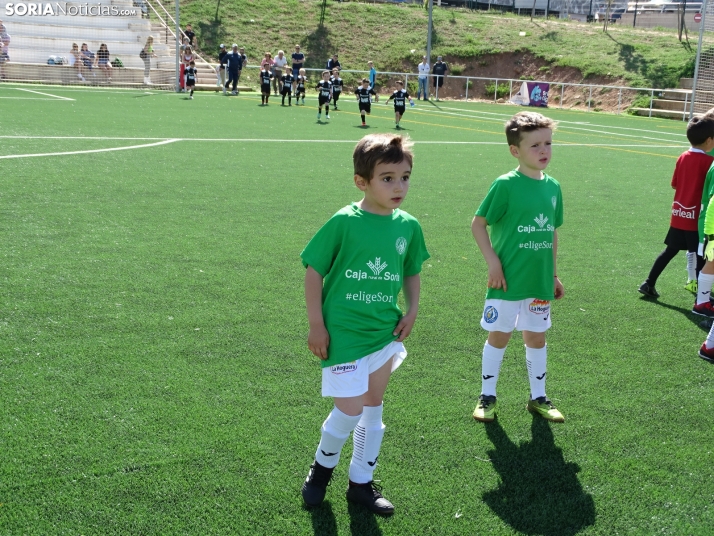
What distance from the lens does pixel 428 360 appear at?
4.94 meters

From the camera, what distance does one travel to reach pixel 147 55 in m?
35.8

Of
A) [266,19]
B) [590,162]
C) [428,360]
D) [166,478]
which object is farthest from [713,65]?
[166,478]

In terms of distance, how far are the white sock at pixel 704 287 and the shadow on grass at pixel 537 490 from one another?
2.85 m

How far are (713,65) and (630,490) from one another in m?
33.8

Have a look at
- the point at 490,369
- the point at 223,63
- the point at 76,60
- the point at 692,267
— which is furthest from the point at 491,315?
the point at 76,60

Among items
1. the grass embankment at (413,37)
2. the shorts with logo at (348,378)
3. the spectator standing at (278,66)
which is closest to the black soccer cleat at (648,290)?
the shorts with logo at (348,378)

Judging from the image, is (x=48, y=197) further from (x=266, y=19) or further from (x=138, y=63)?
(x=266, y=19)

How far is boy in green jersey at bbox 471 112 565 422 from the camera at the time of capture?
4.07 meters

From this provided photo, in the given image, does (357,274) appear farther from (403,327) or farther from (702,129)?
(702,129)

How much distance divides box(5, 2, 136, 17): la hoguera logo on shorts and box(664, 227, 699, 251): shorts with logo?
1462 inches

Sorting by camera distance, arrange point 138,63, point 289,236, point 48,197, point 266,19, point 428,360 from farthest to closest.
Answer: point 266,19 < point 138,63 < point 48,197 < point 289,236 < point 428,360

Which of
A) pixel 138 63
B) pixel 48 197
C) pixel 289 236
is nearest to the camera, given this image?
pixel 289 236

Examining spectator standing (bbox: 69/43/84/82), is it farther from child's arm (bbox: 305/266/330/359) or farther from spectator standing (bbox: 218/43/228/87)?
child's arm (bbox: 305/266/330/359)

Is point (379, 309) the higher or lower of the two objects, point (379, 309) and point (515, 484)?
the higher
